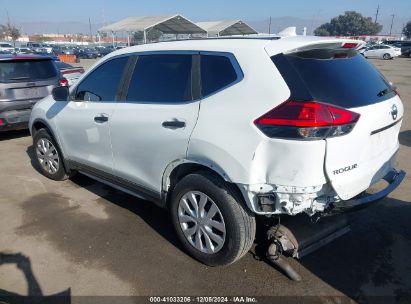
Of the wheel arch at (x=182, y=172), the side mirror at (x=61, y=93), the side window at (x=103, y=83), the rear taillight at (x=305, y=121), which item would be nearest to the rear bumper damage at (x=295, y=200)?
the wheel arch at (x=182, y=172)

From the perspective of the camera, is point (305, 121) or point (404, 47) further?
point (404, 47)

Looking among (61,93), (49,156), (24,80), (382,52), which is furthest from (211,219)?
(382,52)

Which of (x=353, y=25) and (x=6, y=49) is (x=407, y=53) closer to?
(x=6, y=49)

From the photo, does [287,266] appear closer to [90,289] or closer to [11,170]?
[90,289]

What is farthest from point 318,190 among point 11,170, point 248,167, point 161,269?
point 11,170

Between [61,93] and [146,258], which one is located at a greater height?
[61,93]

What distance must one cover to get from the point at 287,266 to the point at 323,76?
5.19ft

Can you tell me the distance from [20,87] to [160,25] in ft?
123

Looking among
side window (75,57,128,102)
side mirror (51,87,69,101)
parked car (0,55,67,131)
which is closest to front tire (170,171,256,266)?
side window (75,57,128,102)

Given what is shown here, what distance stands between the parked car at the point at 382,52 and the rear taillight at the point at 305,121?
38.8 metres

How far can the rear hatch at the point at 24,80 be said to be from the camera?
6.66m

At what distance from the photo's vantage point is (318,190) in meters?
2.57

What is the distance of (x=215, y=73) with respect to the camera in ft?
9.62

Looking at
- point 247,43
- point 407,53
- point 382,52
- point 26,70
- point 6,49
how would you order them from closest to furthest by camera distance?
point 247,43 < point 26,70 < point 382,52 < point 6,49 < point 407,53
